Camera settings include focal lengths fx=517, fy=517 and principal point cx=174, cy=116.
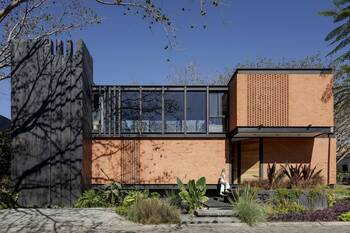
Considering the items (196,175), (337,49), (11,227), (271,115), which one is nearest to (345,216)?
(271,115)

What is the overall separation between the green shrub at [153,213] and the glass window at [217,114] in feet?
27.8

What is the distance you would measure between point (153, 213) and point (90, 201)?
14.0 feet

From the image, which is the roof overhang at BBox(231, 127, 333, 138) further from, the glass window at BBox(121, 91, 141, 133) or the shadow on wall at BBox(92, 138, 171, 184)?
the glass window at BBox(121, 91, 141, 133)

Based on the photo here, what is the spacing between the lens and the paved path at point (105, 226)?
14125mm

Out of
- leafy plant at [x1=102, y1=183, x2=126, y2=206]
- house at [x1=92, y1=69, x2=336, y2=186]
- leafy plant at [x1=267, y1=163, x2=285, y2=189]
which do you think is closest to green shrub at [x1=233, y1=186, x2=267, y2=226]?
leafy plant at [x1=267, y1=163, x2=285, y2=189]

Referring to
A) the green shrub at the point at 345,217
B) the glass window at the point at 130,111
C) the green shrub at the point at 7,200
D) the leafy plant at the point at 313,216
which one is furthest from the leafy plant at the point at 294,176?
the green shrub at the point at 7,200

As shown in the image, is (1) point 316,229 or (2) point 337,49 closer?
(1) point 316,229

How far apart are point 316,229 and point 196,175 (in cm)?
921

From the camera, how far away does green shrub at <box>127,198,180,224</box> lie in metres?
15.2

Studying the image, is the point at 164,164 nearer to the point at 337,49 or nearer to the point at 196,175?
the point at 196,175

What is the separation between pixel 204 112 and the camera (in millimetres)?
23734

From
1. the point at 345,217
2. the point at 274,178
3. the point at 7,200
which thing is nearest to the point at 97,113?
the point at 7,200

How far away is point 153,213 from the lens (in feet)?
50.2

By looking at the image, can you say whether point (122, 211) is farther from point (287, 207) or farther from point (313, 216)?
point (313, 216)
